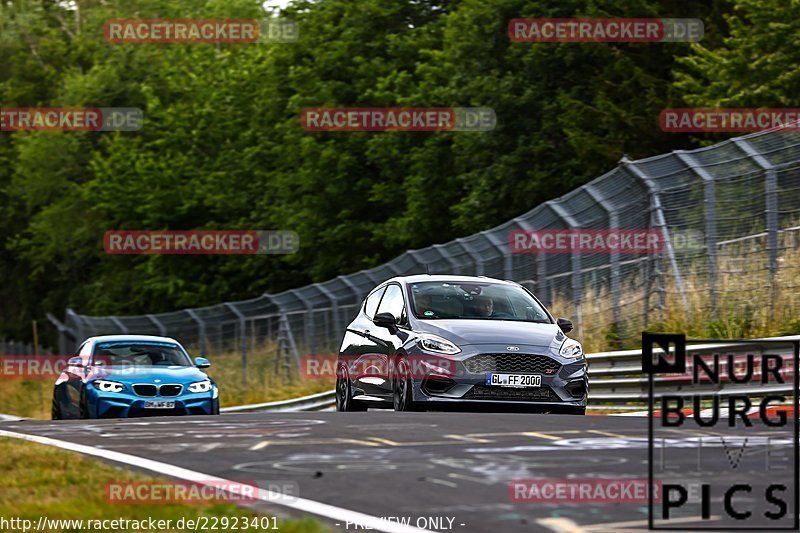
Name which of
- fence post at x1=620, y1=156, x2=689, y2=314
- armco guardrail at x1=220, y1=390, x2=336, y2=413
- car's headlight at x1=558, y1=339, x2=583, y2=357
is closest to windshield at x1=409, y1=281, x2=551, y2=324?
car's headlight at x1=558, y1=339, x2=583, y2=357

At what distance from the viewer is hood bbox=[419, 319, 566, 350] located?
15.1 meters

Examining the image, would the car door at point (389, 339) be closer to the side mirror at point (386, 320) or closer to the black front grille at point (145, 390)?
the side mirror at point (386, 320)

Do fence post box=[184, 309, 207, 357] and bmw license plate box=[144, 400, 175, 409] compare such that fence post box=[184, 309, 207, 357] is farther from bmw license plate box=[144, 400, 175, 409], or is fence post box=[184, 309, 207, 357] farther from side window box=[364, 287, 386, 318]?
side window box=[364, 287, 386, 318]

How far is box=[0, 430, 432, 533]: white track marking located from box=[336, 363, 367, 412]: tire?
5718 millimetres

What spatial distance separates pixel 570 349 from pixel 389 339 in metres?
1.92

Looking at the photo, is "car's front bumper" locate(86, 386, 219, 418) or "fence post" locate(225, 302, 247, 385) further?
"fence post" locate(225, 302, 247, 385)

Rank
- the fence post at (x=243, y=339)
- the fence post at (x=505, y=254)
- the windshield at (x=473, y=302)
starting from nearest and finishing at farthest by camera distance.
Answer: the windshield at (x=473, y=302), the fence post at (x=505, y=254), the fence post at (x=243, y=339)

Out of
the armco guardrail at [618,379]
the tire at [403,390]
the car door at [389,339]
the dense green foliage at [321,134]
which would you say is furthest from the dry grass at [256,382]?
the tire at [403,390]

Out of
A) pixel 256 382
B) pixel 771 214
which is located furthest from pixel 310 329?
pixel 771 214

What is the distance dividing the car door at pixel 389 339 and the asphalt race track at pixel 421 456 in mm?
1423

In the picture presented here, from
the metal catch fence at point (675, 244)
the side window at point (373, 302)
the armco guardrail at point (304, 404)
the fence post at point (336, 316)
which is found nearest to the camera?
the side window at point (373, 302)

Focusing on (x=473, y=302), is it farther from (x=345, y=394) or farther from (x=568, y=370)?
(x=345, y=394)

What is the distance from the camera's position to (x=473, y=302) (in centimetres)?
1642

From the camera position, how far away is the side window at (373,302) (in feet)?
57.6
